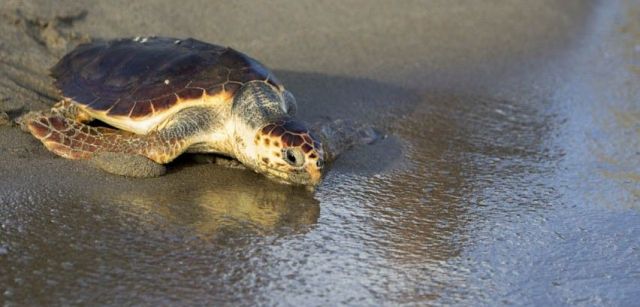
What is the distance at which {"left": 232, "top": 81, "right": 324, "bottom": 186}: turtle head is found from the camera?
4.05 meters

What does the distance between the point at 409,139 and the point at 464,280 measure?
1.97 metres

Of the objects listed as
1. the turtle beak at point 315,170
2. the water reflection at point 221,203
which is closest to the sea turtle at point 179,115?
the turtle beak at point 315,170

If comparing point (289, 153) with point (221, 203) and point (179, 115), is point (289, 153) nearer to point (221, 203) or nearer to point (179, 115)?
point (221, 203)

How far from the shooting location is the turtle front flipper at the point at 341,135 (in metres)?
4.63

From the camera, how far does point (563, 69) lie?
7.22 meters

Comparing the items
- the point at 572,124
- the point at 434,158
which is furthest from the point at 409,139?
the point at 572,124

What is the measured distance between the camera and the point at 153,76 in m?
4.49

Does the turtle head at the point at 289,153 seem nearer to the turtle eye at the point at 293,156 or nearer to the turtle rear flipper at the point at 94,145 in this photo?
the turtle eye at the point at 293,156

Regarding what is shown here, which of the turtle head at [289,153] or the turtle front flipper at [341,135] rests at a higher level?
the turtle front flipper at [341,135]

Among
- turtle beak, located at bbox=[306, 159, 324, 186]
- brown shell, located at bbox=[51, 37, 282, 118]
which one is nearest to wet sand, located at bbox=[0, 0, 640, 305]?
turtle beak, located at bbox=[306, 159, 324, 186]

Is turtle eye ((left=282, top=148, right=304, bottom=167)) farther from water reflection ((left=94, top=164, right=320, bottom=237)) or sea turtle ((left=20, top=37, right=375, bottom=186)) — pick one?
water reflection ((left=94, top=164, right=320, bottom=237))

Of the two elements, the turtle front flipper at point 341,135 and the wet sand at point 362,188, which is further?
the turtle front flipper at point 341,135

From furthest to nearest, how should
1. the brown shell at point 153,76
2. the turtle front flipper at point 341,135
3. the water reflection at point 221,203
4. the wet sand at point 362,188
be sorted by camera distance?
1. the turtle front flipper at point 341,135
2. the brown shell at point 153,76
3. the water reflection at point 221,203
4. the wet sand at point 362,188

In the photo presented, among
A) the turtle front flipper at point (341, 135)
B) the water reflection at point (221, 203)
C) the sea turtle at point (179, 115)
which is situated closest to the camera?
the water reflection at point (221, 203)
